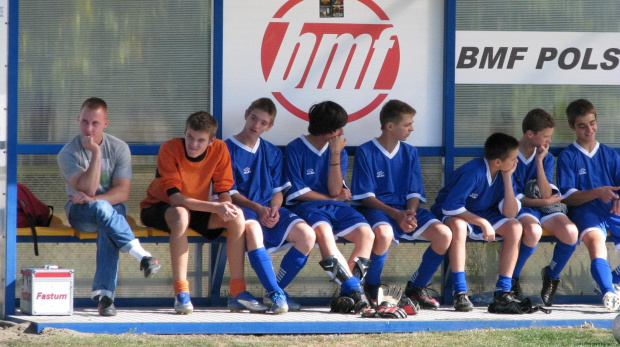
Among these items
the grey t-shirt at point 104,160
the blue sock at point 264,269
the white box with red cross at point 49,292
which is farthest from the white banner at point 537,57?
the white box with red cross at point 49,292

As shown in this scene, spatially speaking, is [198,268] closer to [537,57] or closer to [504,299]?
[504,299]

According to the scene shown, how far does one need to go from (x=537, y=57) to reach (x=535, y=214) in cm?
122

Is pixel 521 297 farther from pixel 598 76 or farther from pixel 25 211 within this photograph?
pixel 25 211

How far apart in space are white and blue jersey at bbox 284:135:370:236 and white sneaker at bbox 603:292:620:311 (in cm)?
169

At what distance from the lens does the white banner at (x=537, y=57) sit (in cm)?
707

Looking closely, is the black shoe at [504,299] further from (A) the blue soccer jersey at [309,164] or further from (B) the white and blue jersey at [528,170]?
(A) the blue soccer jersey at [309,164]

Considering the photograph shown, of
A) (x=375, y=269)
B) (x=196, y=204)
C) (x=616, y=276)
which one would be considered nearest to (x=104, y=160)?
(x=196, y=204)

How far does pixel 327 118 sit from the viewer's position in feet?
21.6

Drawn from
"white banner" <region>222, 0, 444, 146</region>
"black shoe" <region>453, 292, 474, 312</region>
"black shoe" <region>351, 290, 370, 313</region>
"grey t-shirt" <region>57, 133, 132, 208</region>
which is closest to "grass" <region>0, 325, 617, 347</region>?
"black shoe" <region>351, 290, 370, 313</region>

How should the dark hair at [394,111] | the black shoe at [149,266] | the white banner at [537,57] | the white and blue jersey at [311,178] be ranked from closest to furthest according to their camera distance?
the black shoe at [149,266], the white and blue jersey at [311,178], the dark hair at [394,111], the white banner at [537,57]

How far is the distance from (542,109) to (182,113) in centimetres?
259

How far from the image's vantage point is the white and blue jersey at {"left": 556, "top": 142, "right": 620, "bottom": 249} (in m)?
6.76

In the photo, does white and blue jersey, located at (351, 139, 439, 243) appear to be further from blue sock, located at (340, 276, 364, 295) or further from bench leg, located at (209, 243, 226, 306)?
bench leg, located at (209, 243, 226, 306)

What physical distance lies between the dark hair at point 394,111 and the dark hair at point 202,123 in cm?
124
